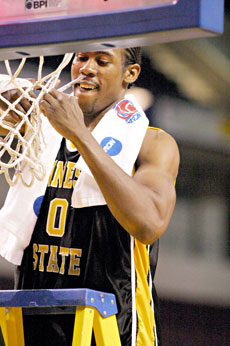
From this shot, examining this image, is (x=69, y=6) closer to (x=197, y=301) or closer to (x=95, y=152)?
(x=95, y=152)

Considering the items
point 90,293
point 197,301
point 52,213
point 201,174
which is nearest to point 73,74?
point 52,213

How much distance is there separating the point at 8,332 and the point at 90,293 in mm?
332

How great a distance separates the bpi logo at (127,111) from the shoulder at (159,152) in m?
0.05

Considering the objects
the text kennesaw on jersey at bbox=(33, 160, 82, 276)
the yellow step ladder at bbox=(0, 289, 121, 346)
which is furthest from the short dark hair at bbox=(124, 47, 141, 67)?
the yellow step ladder at bbox=(0, 289, 121, 346)

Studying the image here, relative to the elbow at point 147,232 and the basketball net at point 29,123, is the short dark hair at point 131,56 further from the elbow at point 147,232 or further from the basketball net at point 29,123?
the elbow at point 147,232

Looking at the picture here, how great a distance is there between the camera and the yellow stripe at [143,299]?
1792 millimetres

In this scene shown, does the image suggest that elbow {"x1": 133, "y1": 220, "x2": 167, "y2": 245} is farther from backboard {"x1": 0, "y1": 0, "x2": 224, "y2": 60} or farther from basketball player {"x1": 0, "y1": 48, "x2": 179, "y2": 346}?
backboard {"x1": 0, "y1": 0, "x2": 224, "y2": 60}

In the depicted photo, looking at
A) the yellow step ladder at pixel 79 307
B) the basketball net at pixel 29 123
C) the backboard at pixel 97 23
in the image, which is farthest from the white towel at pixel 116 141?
the backboard at pixel 97 23

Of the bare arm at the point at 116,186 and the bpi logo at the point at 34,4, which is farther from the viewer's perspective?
the bare arm at the point at 116,186

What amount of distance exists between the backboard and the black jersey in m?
0.63

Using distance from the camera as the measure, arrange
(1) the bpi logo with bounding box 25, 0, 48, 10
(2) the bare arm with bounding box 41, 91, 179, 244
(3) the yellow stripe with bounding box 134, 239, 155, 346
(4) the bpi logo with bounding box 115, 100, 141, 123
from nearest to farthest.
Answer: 1. (1) the bpi logo with bounding box 25, 0, 48, 10
2. (2) the bare arm with bounding box 41, 91, 179, 244
3. (3) the yellow stripe with bounding box 134, 239, 155, 346
4. (4) the bpi logo with bounding box 115, 100, 141, 123

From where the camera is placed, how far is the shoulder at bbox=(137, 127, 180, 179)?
188 centimetres

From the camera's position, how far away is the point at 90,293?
1540 millimetres

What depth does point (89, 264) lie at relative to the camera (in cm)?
181
